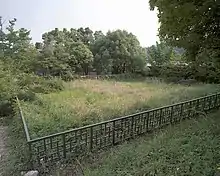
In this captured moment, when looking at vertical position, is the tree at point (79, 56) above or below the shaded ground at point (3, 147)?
above

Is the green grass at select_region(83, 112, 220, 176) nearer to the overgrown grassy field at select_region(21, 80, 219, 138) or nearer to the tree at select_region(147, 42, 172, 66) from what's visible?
the overgrown grassy field at select_region(21, 80, 219, 138)

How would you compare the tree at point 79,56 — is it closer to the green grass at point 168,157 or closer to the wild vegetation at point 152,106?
the wild vegetation at point 152,106

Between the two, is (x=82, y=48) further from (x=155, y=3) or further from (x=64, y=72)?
(x=155, y=3)

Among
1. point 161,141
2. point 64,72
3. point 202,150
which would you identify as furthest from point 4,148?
point 64,72

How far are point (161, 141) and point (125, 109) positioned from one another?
119 inches

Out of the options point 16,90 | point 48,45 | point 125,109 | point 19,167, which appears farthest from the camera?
point 48,45

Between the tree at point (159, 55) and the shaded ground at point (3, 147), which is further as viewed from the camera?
the tree at point (159, 55)

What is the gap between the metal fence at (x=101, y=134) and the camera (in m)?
4.84

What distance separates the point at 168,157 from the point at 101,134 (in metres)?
1.68

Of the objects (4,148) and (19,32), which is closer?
(4,148)

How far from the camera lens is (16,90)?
33.8 feet

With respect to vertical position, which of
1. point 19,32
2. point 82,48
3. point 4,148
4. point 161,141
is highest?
point 19,32

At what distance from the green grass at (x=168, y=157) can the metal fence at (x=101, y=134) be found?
0.27 meters

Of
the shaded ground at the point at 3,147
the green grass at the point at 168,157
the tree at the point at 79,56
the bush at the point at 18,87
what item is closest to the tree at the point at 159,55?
the tree at the point at 79,56
